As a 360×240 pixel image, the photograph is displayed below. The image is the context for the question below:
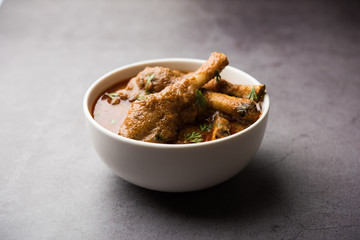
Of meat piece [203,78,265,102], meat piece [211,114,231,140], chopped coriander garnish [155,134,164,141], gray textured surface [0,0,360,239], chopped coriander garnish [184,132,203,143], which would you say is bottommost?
gray textured surface [0,0,360,239]

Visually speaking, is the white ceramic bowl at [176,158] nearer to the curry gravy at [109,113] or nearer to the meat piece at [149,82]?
the curry gravy at [109,113]

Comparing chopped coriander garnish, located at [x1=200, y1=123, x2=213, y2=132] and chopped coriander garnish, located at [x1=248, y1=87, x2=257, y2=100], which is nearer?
chopped coriander garnish, located at [x1=200, y1=123, x2=213, y2=132]

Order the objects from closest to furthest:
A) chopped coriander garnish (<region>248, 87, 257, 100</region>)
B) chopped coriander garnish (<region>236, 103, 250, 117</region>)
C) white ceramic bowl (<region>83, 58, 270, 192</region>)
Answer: white ceramic bowl (<region>83, 58, 270, 192</region>) → chopped coriander garnish (<region>236, 103, 250, 117</region>) → chopped coriander garnish (<region>248, 87, 257, 100</region>)

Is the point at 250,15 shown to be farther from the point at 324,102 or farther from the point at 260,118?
the point at 260,118

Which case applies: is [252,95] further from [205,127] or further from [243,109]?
[205,127]

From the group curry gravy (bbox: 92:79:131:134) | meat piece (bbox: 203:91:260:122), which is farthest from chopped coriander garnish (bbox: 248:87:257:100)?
curry gravy (bbox: 92:79:131:134)

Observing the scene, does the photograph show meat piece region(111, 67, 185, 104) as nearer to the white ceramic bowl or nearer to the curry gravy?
the curry gravy

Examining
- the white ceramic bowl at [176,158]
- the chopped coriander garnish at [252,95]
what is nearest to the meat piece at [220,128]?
the white ceramic bowl at [176,158]
